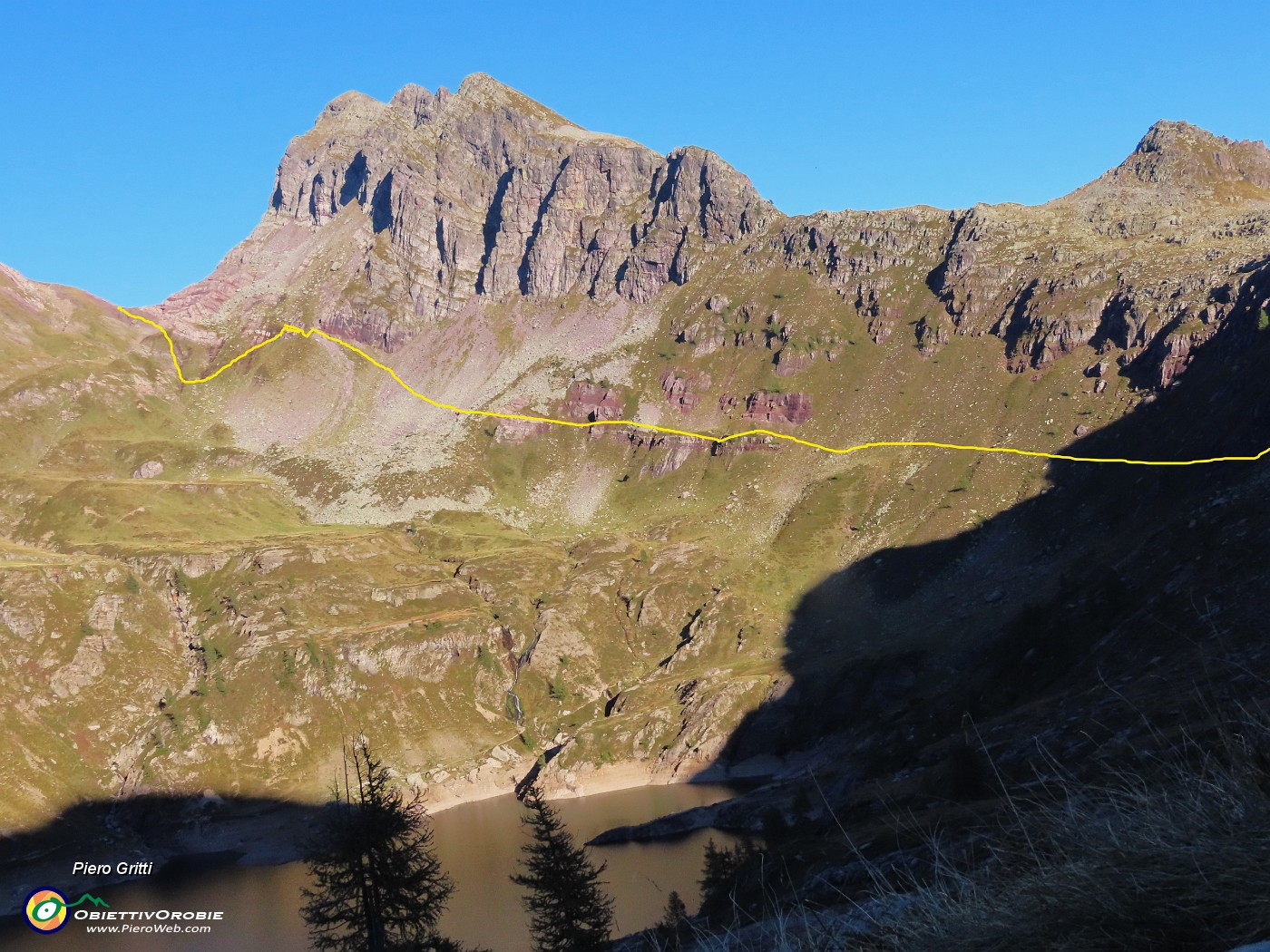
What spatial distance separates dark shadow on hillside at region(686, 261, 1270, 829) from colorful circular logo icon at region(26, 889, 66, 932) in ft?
225

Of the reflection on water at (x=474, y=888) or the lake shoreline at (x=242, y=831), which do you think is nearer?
the reflection on water at (x=474, y=888)

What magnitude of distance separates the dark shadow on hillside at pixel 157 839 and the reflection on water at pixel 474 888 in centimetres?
432

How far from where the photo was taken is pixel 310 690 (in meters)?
141

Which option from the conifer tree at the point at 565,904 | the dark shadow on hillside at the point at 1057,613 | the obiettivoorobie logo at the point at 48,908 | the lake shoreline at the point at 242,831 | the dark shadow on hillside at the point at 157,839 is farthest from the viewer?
the lake shoreline at the point at 242,831

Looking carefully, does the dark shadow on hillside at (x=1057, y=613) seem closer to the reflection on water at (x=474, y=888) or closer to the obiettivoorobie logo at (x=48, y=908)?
the reflection on water at (x=474, y=888)

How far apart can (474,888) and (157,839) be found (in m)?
58.3

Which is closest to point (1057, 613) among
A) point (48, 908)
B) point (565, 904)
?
point (565, 904)

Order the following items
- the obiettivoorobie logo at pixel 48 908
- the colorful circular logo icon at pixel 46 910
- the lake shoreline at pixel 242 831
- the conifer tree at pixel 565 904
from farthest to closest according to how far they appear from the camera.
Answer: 1. the lake shoreline at pixel 242 831
2. the obiettivoorobie logo at pixel 48 908
3. the colorful circular logo icon at pixel 46 910
4. the conifer tree at pixel 565 904

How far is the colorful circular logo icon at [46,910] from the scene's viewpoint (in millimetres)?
89125

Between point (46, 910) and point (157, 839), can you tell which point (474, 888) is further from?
point (157, 839)

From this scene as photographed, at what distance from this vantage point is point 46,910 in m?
96.3

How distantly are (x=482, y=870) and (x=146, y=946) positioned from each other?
29748mm

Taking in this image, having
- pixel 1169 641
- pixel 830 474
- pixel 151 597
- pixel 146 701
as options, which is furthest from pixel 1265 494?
pixel 151 597

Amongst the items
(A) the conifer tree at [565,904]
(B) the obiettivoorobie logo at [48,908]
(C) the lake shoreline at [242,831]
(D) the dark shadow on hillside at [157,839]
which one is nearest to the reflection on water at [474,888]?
(B) the obiettivoorobie logo at [48,908]
